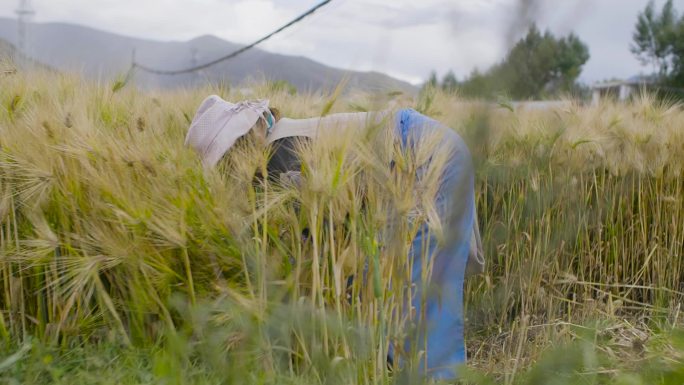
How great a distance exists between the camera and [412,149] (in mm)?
1540

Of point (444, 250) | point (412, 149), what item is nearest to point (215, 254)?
point (412, 149)

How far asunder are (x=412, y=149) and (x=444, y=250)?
0.71m

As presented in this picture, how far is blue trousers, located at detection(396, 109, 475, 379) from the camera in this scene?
0.70 metres

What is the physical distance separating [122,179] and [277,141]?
0.52 metres

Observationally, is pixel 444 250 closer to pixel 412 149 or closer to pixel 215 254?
pixel 412 149

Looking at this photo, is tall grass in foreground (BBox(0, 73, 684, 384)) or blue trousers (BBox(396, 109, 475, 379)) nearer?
blue trousers (BBox(396, 109, 475, 379))

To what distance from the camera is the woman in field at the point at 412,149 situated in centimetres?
151

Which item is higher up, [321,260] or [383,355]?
[321,260]

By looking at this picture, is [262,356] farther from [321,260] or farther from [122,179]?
[122,179]

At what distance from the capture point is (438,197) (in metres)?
1.71

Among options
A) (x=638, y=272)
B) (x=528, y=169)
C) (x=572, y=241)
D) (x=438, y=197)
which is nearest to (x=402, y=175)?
(x=438, y=197)

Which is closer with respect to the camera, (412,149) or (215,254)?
(412,149)

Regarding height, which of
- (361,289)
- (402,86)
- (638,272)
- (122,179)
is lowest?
(638,272)

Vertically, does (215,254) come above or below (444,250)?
below
